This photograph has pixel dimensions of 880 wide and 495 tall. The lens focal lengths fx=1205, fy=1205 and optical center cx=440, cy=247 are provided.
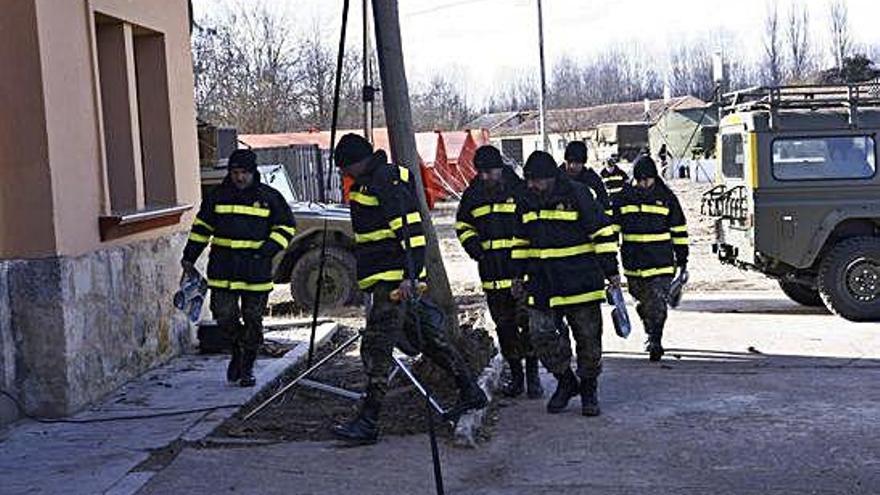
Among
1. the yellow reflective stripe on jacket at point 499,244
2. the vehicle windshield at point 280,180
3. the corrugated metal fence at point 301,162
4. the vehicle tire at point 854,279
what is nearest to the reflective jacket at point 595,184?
the yellow reflective stripe on jacket at point 499,244

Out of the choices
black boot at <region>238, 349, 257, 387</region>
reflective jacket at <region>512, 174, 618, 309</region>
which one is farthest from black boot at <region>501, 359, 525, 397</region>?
black boot at <region>238, 349, 257, 387</region>

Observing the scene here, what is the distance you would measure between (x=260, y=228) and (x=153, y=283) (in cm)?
122

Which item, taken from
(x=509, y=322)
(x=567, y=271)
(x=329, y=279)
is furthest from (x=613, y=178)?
(x=567, y=271)

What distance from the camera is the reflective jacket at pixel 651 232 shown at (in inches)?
411

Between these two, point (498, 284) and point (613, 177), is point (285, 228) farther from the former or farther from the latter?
point (613, 177)

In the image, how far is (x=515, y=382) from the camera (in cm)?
869

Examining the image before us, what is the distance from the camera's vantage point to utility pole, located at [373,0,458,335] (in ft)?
28.3

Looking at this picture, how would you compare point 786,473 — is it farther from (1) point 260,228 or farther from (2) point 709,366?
(1) point 260,228

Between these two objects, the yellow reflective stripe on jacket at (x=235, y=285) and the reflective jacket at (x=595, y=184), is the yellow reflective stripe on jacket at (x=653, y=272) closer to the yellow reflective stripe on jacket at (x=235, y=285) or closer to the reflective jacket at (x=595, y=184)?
the reflective jacket at (x=595, y=184)

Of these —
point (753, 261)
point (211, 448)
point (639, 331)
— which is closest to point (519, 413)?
point (211, 448)

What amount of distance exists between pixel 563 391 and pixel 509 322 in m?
0.89

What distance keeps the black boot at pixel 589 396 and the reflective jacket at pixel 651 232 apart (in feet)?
8.69

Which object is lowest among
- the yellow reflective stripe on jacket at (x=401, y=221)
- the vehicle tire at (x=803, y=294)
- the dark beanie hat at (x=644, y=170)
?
the vehicle tire at (x=803, y=294)

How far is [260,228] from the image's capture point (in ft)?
29.6
